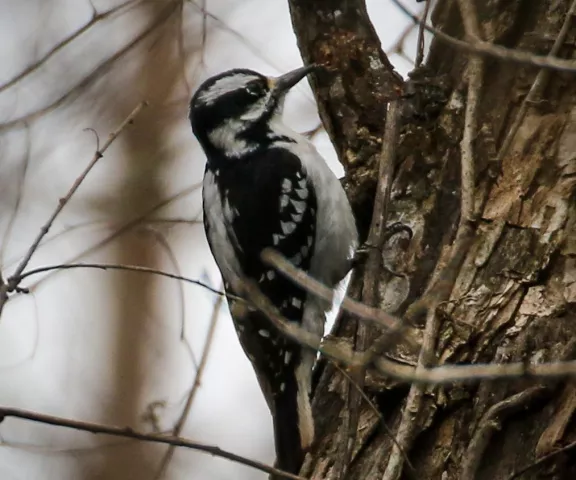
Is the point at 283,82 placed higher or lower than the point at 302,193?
higher

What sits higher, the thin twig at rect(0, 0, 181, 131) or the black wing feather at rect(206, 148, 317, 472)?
the thin twig at rect(0, 0, 181, 131)

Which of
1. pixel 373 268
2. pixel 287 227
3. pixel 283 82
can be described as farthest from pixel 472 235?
pixel 283 82

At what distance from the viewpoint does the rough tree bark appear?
2533 millimetres

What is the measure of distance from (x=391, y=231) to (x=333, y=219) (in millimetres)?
525

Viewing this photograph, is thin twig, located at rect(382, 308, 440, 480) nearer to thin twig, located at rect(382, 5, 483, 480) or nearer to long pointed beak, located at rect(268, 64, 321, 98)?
thin twig, located at rect(382, 5, 483, 480)

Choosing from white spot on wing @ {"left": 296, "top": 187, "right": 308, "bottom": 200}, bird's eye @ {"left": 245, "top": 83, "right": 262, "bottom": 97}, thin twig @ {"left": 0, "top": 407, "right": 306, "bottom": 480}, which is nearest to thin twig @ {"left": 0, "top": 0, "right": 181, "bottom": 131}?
bird's eye @ {"left": 245, "top": 83, "right": 262, "bottom": 97}

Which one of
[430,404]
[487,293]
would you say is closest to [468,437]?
[430,404]

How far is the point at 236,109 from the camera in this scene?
411cm

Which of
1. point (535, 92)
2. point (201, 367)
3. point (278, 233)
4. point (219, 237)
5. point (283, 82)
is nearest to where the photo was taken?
point (535, 92)

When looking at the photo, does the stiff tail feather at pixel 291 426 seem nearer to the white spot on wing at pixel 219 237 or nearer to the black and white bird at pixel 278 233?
the black and white bird at pixel 278 233

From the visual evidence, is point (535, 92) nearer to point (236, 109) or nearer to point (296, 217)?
point (296, 217)

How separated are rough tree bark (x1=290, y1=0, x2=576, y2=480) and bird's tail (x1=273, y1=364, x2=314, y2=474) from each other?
55 mm

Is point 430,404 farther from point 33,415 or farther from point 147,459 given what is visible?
point 147,459

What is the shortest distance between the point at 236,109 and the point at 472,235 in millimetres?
1601
